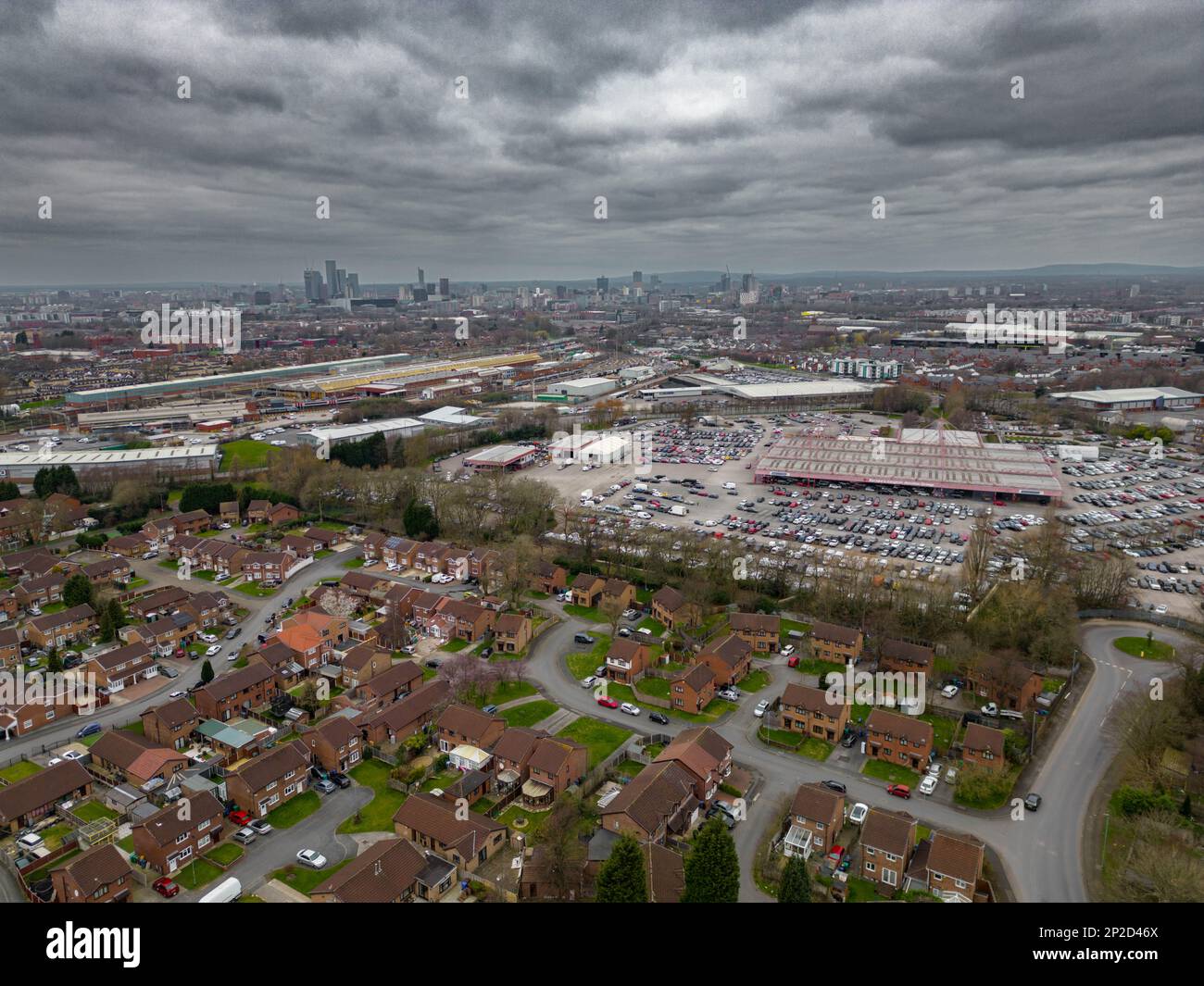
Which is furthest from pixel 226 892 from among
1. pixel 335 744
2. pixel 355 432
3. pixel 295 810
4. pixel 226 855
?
pixel 355 432

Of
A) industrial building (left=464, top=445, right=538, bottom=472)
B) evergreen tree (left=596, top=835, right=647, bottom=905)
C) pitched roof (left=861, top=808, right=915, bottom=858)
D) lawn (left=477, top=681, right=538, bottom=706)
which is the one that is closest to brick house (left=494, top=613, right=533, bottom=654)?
lawn (left=477, top=681, right=538, bottom=706)

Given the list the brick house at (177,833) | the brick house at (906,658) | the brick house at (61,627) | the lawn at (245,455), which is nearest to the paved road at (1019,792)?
the brick house at (906,658)

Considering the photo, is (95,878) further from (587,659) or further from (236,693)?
(587,659)

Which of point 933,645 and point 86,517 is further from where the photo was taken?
point 86,517
